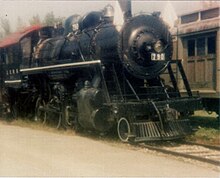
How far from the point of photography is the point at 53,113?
12.2 m

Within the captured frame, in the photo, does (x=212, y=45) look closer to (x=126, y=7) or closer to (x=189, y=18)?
(x=189, y=18)

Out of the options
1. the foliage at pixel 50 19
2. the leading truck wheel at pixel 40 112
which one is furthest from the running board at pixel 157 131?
the foliage at pixel 50 19

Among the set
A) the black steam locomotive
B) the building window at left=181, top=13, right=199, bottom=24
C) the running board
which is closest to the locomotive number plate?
the black steam locomotive

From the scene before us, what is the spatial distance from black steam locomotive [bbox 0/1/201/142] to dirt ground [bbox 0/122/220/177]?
2.34ft

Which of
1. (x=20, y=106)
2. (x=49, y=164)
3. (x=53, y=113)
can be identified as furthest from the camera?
(x=20, y=106)

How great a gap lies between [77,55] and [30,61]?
2997 millimetres

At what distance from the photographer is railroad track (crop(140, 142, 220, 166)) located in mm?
7492

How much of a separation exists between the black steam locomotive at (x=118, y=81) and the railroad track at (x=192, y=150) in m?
0.23

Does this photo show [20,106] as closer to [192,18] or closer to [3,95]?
[3,95]

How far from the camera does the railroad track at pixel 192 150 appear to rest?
24.6 ft

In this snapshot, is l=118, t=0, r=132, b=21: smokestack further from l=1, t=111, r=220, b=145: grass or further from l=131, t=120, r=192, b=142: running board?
l=1, t=111, r=220, b=145: grass

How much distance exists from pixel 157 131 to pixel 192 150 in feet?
2.78

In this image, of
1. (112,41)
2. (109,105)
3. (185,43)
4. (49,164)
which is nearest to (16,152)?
(49,164)

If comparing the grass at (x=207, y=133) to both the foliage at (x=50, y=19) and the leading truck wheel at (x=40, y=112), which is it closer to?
the leading truck wheel at (x=40, y=112)
